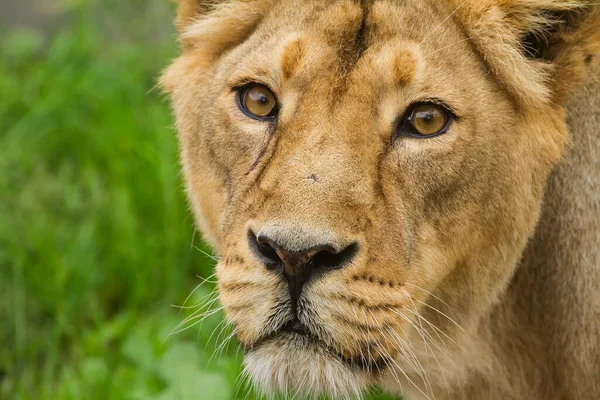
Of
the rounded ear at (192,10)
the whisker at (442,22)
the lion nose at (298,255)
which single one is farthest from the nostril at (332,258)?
the rounded ear at (192,10)

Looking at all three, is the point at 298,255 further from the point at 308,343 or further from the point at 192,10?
the point at 192,10

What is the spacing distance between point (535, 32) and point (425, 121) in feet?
1.60

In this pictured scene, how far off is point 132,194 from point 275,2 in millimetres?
2225

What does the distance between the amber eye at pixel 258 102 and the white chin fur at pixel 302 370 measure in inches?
29.0

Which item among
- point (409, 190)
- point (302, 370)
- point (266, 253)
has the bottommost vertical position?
point (302, 370)

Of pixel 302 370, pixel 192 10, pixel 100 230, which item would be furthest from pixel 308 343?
pixel 100 230

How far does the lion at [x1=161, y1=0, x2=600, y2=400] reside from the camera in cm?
268

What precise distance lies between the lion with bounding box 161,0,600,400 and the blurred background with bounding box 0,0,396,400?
70 centimetres

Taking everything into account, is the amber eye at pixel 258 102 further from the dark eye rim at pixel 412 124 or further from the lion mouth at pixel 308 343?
the lion mouth at pixel 308 343

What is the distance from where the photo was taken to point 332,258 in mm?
2580

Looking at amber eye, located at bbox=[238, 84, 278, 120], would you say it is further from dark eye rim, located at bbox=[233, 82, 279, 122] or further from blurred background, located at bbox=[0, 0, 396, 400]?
blurred background, located at bbox=[0, 0, 396, 400]

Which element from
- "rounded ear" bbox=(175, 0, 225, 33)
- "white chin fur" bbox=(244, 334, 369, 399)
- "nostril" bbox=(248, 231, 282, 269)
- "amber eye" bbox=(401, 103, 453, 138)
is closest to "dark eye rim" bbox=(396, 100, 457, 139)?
"amber eye" bbox=(401, 103, 453, 138)

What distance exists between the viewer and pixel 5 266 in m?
4.83

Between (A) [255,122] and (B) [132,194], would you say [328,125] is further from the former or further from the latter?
(B) [132,194]
